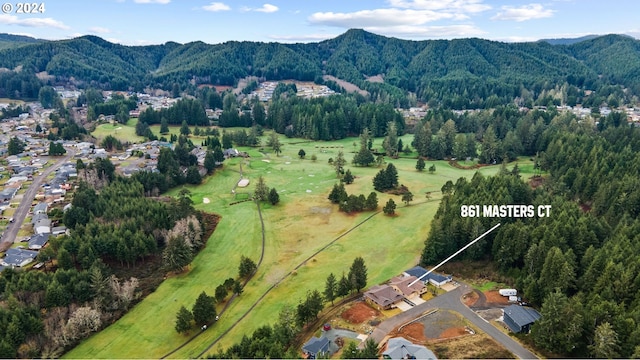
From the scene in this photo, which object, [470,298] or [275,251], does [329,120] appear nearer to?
[275,251]

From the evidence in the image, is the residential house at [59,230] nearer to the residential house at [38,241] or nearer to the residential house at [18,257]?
the residential house at [38,241]

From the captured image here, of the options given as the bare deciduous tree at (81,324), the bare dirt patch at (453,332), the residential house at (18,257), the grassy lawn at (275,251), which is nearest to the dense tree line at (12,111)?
the grassy lawn at (275,251)

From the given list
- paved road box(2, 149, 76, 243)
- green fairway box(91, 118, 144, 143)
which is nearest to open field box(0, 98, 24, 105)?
green fairway box(91, 118, 144, 143)

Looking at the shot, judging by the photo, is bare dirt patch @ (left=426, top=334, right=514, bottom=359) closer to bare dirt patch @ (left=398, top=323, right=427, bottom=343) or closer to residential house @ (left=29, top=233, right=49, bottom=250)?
bare dirt patch @ (left=398, top=323, right=427, bottom=343)

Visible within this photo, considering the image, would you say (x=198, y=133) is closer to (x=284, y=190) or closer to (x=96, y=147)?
(x=96, y=147)

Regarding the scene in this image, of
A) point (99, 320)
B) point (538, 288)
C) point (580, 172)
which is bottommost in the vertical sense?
point (99, 320)

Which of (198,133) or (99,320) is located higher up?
(198,133)

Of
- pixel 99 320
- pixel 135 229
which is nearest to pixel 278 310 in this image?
pixel 99 320

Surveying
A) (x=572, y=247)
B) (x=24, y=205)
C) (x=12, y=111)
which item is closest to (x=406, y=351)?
(x=572, y=247)
